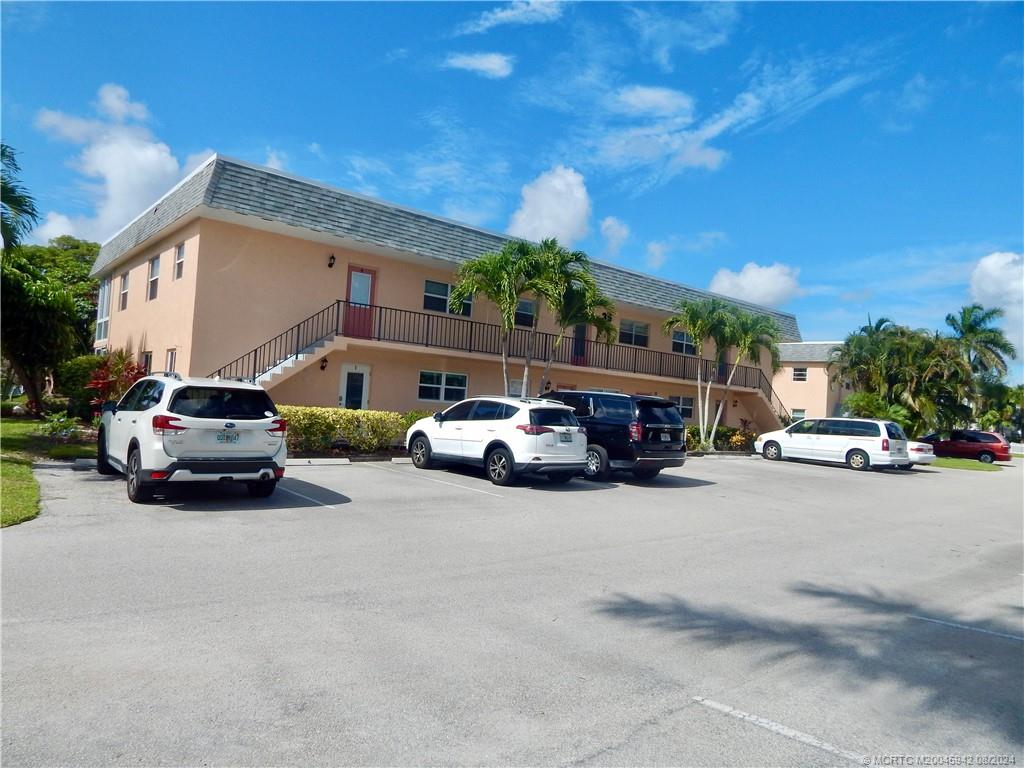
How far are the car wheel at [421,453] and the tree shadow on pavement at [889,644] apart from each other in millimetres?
9205

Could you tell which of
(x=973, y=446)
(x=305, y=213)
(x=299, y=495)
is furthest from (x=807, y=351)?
(x=299, y=495)

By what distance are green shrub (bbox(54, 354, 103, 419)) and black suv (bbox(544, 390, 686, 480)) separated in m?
14.0

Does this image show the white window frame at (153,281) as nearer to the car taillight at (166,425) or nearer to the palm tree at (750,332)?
the car taillight at (166,425)

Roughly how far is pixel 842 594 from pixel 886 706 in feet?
10.1

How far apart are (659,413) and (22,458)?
481 inches

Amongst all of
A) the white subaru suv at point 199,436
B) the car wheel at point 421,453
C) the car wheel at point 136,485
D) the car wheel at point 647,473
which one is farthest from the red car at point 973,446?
the car wheel at point 136,485

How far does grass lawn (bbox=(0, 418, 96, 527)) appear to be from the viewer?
8.84 metres

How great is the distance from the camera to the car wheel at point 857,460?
25.1m

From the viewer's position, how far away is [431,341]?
22719 mm

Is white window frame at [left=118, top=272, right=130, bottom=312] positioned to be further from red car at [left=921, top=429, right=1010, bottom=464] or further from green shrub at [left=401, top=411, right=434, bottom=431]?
red car at [left=921, top=429, right=1010, bottom=464]

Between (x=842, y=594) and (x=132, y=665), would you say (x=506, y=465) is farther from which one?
(x=132, y=665)

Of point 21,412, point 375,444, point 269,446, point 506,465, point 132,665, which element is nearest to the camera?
point 132,665

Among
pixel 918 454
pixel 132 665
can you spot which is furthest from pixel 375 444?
pixel 918 454

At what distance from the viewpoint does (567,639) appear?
18.5 ft
